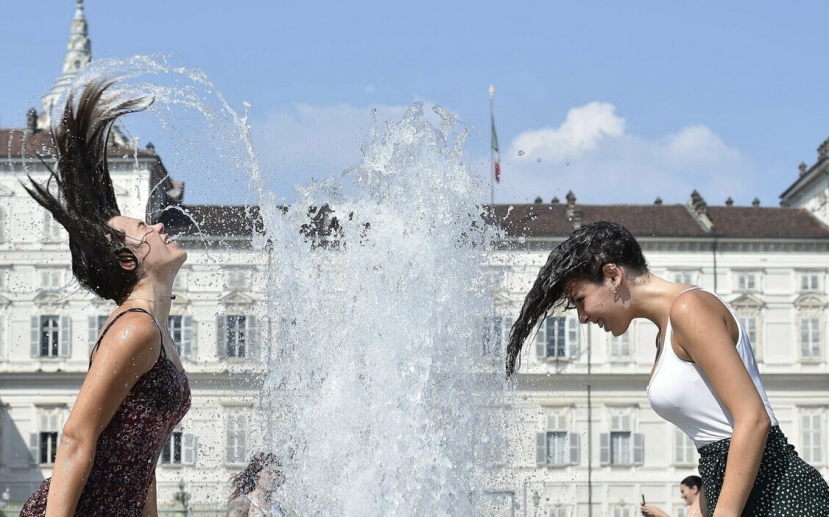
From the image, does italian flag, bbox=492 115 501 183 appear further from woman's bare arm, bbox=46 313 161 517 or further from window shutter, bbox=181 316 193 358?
woman's bare arm, bbox=46 313 161 517

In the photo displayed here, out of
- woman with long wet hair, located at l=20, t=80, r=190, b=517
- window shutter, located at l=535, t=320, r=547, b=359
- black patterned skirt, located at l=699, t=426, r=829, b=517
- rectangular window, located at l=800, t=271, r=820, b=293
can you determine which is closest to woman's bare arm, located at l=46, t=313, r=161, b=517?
woman with long wet hair, located at l=20, t=80, r=190, b=517

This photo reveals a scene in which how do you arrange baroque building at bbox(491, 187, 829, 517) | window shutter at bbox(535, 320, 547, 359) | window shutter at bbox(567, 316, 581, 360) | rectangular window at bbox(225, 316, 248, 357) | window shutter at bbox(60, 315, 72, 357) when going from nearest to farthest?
rectangular window at bbox(225, 316, 248, 357)
window shutter at bbox(535, 320, 547, 359)
window shutter at bbox(60, 315, 72, 357)
baroque building at bbox(491, 187, 829, 517)
window shutter at bbox(567, 316, 581, 360)

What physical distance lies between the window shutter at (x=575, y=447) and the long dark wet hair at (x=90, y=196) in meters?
43.5

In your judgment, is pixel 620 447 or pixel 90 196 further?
pixel 620 447

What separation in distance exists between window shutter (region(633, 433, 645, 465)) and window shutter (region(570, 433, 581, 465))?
211 centimetres

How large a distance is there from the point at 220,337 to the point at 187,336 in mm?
1204

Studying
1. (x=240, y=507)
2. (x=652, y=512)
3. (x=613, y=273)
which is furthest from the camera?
(x=652, y=512)

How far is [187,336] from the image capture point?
44.1 metres

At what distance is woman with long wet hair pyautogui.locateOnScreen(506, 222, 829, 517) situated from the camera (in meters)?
2.58

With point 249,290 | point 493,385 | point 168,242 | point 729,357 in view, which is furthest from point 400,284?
point 249,290

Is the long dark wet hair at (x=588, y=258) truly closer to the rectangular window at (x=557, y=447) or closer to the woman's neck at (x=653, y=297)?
the woman's neck at (x=653, y=297)

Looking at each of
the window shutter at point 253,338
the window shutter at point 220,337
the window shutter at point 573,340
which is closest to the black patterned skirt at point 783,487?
the window shutter at point 253,338

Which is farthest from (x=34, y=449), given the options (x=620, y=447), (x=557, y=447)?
(x=620, y=447)

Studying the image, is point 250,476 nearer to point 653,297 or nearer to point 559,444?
point 653,297
